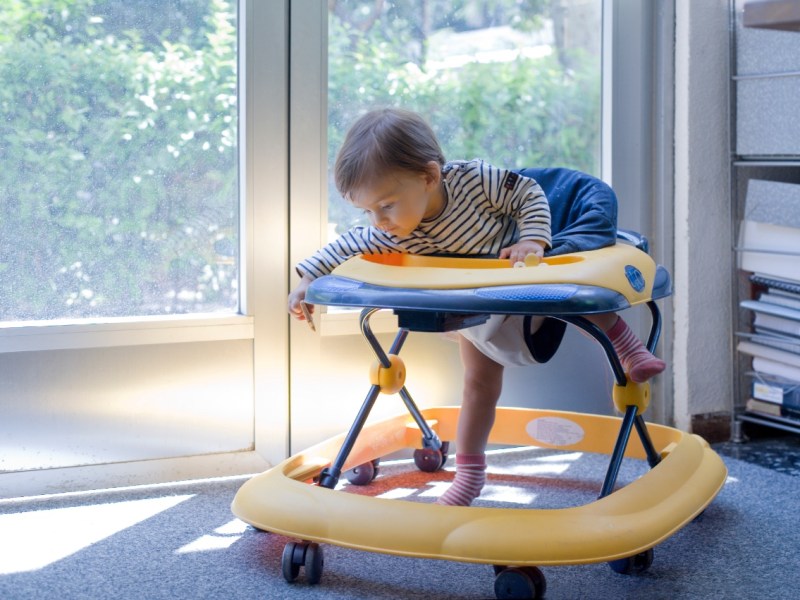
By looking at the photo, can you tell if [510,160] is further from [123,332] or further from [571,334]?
[123,332]

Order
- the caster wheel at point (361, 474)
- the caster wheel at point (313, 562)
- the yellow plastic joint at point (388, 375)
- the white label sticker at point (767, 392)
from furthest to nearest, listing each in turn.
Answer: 1. the white label sticker at point (767, 392)
2. the caster wheel at point (361, 474)
3. the yellow plastic joint at point (388, 375)
4. the caster wheel at point (313, 562)

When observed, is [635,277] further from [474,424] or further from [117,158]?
[117,158]

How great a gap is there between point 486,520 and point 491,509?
0.10ft

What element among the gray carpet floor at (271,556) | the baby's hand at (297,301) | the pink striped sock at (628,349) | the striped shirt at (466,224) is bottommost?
the gray carpet floor at (271,556)

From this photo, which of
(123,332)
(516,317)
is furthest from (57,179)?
(516,317)

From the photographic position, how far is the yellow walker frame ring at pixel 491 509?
1116 millimetres

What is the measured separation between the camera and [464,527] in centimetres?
113

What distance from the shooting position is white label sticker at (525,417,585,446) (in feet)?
→ 5.51

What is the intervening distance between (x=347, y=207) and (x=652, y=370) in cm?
68

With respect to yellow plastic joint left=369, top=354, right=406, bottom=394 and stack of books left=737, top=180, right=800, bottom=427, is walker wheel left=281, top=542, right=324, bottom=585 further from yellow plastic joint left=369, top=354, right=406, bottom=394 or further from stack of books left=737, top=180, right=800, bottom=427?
stack of books left=737, top=180, right=800, bottom=427

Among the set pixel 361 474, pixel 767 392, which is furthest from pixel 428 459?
pixel 767 392

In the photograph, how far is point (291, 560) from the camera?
1.22 meters

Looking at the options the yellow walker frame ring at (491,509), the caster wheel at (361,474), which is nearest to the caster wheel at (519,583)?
the yellow walker frame ring at (491,509)

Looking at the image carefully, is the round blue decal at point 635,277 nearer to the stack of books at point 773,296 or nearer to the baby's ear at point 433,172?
the baby's ear at point 433,172
